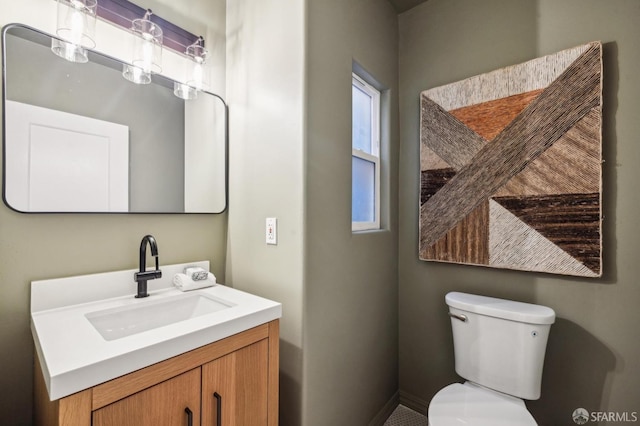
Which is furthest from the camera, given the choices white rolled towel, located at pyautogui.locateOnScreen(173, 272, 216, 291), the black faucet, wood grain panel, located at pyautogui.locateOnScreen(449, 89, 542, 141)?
wood grain panel, located at pyautogui.locateOnScreen(449, 89, 542, 141)

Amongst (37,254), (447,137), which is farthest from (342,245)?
(37,254)

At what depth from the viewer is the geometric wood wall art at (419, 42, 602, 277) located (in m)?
1.36

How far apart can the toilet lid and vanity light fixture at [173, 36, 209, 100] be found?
6.06 feet

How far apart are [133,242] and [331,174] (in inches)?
37.0

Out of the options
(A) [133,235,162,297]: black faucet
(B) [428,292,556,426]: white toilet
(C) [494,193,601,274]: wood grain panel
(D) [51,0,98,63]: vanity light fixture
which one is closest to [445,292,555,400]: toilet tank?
(B) [428,292,556,426]: white toilet

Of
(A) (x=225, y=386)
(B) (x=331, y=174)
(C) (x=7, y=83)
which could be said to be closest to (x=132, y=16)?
(C) (x=7, y=83)

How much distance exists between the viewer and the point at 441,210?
178cm

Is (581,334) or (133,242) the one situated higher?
(133,242)

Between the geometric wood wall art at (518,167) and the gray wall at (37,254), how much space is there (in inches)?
60.7

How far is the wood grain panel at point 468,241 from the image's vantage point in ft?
5.35

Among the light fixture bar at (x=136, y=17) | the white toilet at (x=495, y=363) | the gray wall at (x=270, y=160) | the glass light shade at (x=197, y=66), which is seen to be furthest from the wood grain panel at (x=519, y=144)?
the light fixture bar at (x=136, y=17)

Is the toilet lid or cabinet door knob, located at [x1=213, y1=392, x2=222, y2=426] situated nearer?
cabinet door knob, located at [x1=213, y1=392, x2=222, y2=426]

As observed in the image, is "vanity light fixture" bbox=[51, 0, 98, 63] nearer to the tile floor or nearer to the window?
the window

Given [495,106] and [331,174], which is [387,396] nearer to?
[331,174]
